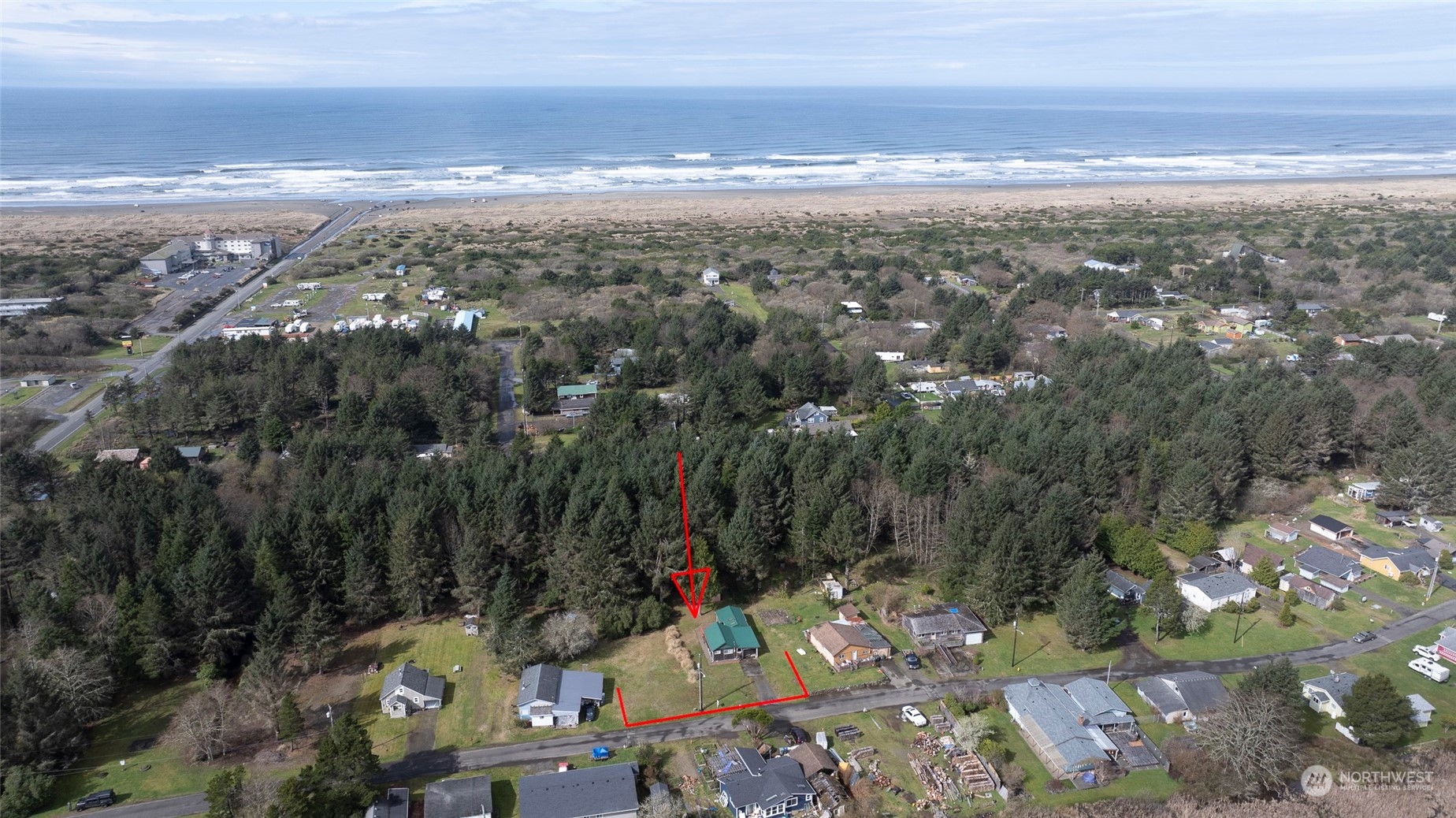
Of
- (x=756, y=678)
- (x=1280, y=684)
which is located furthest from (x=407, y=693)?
(x=1280, y=684)

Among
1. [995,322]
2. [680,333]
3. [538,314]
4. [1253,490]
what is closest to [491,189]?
[538,314]

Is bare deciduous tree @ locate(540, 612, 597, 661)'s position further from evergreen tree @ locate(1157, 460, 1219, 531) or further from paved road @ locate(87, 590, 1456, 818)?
evergreen tree @ locate(1157, 460, 1219, 531)

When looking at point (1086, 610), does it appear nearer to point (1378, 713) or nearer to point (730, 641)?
point (1378, 713)

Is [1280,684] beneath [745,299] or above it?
beneath

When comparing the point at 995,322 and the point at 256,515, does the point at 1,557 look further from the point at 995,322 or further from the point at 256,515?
the point at 995,322

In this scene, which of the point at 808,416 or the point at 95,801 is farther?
the point at 808,416
